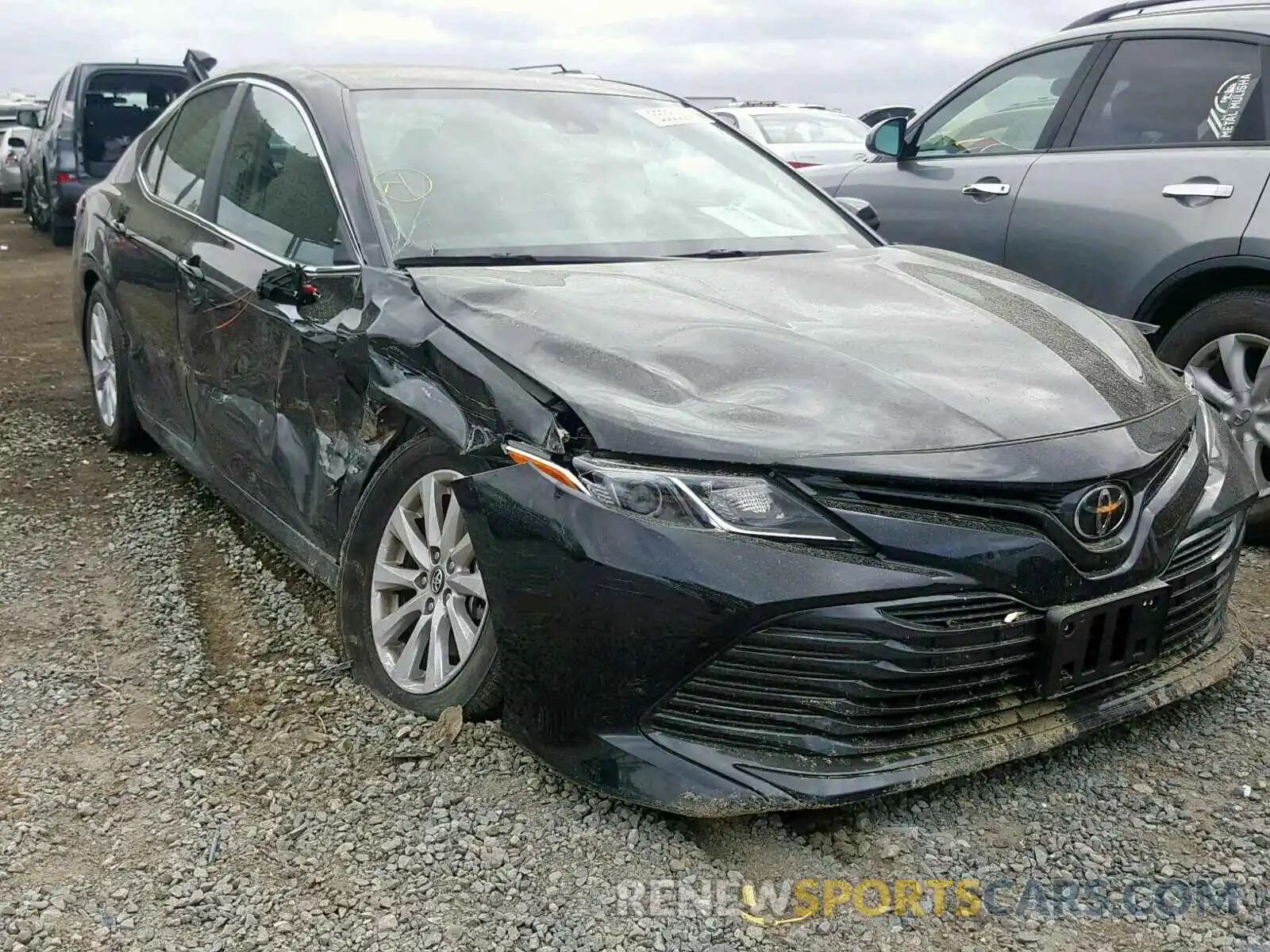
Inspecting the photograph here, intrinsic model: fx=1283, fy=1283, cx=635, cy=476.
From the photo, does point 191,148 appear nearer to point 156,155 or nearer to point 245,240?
point 156,155

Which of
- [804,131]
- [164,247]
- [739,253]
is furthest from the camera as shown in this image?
[804,131]

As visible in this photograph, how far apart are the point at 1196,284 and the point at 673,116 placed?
1844 millimetres

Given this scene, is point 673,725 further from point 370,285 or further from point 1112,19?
point 1112,19

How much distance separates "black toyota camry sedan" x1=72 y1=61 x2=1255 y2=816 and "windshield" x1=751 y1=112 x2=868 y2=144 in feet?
23.9

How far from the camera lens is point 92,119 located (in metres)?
12.1

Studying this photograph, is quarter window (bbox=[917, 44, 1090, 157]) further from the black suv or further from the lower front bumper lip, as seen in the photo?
the black suv

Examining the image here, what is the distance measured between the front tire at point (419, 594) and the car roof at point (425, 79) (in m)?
1.31

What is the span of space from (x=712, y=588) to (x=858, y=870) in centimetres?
63

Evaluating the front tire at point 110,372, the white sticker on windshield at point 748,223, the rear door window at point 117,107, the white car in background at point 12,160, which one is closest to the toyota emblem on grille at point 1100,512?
the white sticker on windshield at point 748,223

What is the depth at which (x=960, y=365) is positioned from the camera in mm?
2670

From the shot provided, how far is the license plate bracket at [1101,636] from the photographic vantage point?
2.41 m

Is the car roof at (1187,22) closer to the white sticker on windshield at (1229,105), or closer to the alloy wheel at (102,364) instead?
the white sticker on windshield at (1229,105)

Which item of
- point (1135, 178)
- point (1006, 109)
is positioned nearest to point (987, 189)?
point (1006, 109)

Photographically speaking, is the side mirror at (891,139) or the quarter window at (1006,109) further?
the side mirror at (891,139)
